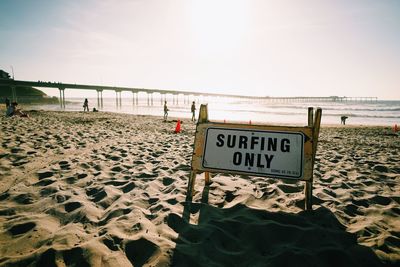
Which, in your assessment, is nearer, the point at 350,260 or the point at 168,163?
the point at 350,260

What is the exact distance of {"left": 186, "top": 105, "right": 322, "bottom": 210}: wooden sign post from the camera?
3204 millimetres

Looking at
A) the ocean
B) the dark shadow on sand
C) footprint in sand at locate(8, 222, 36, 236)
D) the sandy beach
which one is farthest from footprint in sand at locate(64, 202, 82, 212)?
the ocean

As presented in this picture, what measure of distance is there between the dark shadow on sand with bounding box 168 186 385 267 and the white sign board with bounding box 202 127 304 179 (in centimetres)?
61

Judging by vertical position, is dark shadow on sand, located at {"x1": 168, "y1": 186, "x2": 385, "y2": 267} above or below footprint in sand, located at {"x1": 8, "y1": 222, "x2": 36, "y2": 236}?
below

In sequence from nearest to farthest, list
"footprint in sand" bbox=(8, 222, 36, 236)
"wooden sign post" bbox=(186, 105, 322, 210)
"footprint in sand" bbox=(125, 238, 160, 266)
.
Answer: "footprint in sand" bbox=(125, 238, 160, 266) < "footprint in sand" bbox=(8, 222, 36, 236) < "wooden sign post" bbox=(186, 105, 322, 210)

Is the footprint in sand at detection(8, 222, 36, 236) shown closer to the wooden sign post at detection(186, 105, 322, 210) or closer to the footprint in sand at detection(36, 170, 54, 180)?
the footprint in sand at detection(36, 170, 54, 180)

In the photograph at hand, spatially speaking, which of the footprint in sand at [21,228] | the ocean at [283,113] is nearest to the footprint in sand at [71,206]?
the footprint in sand at [21,228]

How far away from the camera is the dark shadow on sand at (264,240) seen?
2301 mm


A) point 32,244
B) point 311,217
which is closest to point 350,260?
point 311,217

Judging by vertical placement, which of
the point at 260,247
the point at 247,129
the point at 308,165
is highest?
the point at 247,129

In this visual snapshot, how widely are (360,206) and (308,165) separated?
1.26 meters

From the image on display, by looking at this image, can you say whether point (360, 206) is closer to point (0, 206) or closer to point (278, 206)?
point (278, 206)

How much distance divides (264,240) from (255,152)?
118 centimetres

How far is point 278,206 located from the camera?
3.55 metres
